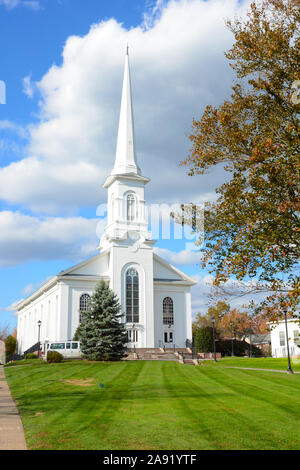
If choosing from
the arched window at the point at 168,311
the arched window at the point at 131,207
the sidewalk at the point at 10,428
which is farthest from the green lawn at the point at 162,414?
the arched window at the point at 131,207

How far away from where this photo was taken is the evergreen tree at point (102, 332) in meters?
31.1

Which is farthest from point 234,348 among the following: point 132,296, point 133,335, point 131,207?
point 131,207

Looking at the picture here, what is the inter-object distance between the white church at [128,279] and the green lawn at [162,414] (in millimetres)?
→ 25420

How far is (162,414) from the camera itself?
34.3ft

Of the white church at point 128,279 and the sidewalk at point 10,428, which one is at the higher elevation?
the white church at point 128,279

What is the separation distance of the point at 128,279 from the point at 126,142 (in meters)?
14.5

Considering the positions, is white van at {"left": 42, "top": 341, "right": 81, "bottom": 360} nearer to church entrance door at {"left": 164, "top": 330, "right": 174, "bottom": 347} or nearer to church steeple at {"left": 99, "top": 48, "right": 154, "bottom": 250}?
church steeple at {"left": 99, "top": 48, "right": 154, "bottom": 250}

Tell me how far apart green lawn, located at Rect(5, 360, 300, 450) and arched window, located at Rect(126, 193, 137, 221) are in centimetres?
2996

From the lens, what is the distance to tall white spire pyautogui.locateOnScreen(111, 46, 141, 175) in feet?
157

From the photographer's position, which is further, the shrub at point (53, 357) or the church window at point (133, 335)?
the church window at point (133, 335)

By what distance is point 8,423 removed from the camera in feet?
33.9

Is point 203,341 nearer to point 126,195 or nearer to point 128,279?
point 128,279

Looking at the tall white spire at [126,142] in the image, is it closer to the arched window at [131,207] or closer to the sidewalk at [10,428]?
the arched window at [131,207]
